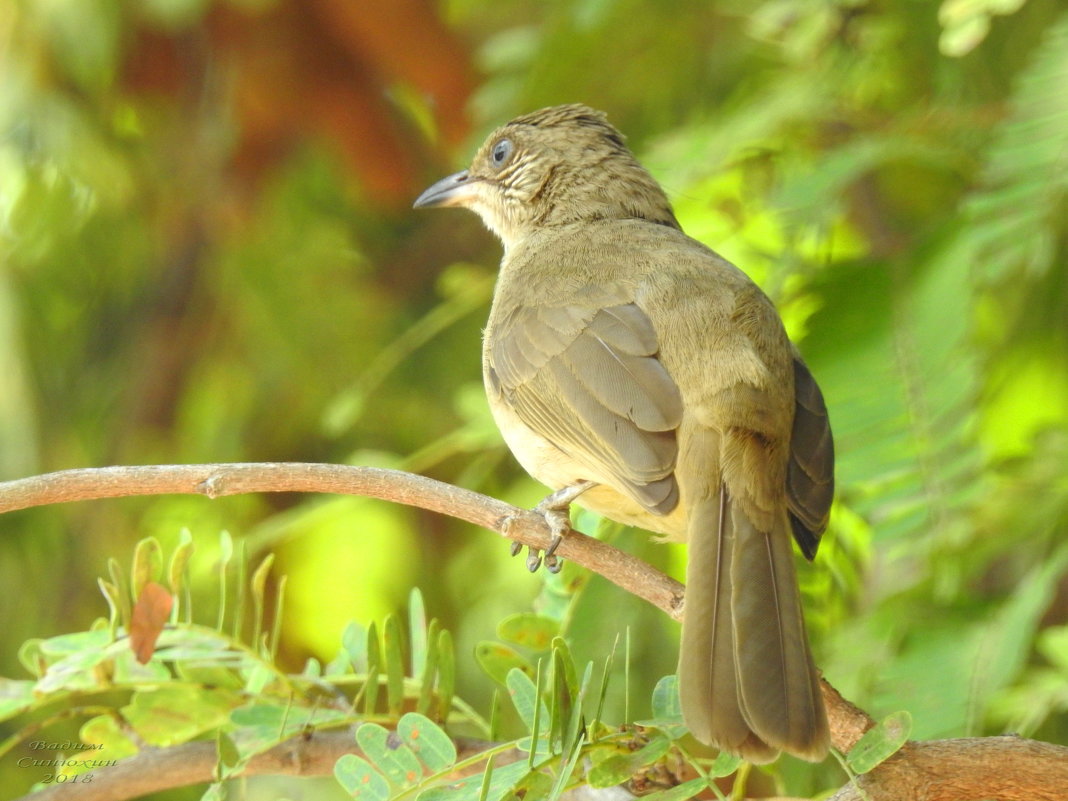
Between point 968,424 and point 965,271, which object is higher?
point 965,271

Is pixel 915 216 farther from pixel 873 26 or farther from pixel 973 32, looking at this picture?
pixel 973 32

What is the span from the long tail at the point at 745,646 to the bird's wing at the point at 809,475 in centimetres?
8

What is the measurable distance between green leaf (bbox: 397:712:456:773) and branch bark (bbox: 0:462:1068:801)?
34 centimetres

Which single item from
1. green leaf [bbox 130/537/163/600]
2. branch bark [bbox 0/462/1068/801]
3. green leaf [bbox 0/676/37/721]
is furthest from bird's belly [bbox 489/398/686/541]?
green leaf [bbox 0/676/37/721]

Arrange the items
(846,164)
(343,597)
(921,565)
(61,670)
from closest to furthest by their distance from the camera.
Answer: (61,670) → (846,164) → (921,565) → (343,597)

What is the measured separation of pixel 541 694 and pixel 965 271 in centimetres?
170

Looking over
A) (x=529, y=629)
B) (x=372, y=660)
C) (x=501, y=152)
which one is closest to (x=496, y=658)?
(x=529, y=629)

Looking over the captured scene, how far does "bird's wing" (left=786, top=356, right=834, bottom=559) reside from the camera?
2512 mm

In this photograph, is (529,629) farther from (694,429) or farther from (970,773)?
(970,773)

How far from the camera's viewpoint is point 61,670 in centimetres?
223

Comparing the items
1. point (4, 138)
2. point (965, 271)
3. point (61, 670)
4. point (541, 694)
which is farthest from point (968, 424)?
point (4, 138)

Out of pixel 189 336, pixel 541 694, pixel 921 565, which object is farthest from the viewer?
pixel 189 336

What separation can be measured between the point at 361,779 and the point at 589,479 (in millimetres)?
914

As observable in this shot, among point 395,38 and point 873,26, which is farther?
point 395,38
